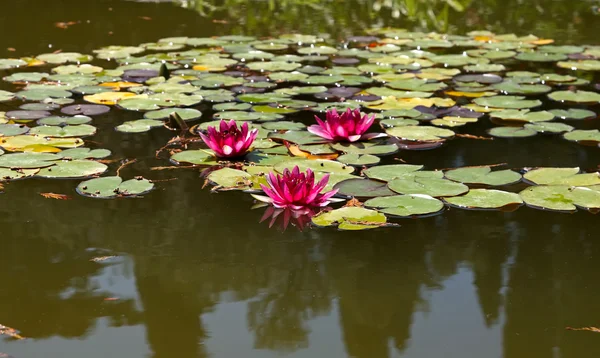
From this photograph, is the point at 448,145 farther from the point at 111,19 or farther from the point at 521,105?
the point at 111,19

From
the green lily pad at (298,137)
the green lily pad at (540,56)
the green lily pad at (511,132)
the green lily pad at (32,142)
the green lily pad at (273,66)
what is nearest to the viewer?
the green lily pad at (32,142)

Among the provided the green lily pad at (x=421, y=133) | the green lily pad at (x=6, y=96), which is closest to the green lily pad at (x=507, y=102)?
the green lily pad at (x=421, y=133)

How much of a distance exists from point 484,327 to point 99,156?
6.40ft

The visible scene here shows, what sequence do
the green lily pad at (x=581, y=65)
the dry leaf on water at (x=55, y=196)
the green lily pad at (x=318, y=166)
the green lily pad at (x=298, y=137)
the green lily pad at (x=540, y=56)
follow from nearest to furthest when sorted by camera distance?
the dry leaf on water at (x=55, y=196) → the green lily pad at (x=318, y=166) → the green lily pad at (x=298, y=137) → the green lily pad at (x=581, y=65) → the green lily pad at (x=540, y=56)

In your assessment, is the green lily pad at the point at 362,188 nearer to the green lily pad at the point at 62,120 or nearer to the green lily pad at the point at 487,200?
the green lily pad at the point at 487,200

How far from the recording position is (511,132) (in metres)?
3.75

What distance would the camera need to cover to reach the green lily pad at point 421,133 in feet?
12.0

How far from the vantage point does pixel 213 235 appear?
2.54m

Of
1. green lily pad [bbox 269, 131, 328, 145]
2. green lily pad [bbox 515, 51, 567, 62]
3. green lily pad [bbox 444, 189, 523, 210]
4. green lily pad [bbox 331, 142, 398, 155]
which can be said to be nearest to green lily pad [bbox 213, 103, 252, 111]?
green lily pad [bbox 269, 131, 328, 145]

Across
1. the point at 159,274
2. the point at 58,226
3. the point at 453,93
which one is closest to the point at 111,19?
the point at 453,93

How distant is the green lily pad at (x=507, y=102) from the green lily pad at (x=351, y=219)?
6.01ft

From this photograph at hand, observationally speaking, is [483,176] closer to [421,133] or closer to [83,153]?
[421,133]

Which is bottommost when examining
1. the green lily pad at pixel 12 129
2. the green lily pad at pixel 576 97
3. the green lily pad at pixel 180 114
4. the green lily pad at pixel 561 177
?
the green lily pad at pixel 12 129

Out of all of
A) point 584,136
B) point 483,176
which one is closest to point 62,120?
point 483,176
